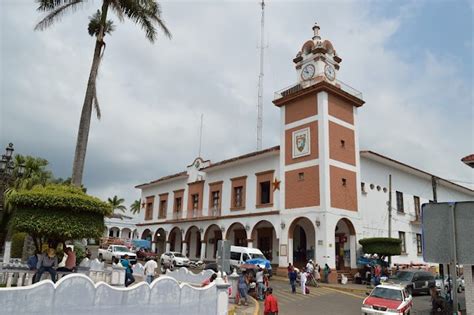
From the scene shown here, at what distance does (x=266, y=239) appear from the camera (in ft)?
103

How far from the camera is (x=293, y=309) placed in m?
15.5

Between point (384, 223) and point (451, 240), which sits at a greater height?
point (384, 223)

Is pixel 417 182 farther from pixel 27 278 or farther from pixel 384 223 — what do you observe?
pixel 27 278

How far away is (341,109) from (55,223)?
22.3m

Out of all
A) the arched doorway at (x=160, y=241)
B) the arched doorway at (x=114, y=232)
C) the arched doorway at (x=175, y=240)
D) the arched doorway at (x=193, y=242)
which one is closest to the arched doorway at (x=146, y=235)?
the arched doorway at (x=160, y=241)

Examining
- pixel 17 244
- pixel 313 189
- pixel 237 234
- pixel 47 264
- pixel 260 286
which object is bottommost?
pixel 260 286

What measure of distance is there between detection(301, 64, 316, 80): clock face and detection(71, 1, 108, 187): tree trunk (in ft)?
53.3

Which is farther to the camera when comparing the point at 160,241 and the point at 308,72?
the point at 160,241

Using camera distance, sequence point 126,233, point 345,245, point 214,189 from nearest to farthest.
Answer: point 345,245, point 214,189, point 126,233

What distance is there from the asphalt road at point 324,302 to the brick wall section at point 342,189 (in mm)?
Result: 6431

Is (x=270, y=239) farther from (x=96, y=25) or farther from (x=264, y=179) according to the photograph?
(x=96, y=25)

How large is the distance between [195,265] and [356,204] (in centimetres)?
1326

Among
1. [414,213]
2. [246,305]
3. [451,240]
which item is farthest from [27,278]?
[414,213]

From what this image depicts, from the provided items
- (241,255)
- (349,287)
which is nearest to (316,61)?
(241,255)
